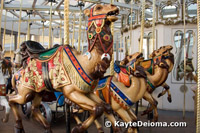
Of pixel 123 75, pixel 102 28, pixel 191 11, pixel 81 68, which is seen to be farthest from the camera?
pixel 191 11

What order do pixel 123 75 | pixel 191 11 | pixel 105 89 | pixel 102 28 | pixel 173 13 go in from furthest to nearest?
1. pixel 173 13
2. pixel 191 11
3. pixel 123 75
4. pixel 105 89
5. pixel 102 28

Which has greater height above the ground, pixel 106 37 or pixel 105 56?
pixel 106 37

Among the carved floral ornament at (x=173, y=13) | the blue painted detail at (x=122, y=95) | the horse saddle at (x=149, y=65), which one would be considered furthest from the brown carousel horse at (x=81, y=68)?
the carved floral ornament at (x=173, y=13)

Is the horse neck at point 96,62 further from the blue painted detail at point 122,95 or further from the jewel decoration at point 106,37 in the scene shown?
the blue painted detail at point 122,95

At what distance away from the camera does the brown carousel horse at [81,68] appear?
6.13ft

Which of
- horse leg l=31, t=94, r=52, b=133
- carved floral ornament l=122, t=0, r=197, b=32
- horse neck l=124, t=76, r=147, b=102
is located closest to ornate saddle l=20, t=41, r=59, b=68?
horse leg l=31, t=94, r=52, b=133

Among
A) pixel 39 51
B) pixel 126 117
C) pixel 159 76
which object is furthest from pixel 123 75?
pixel 39 51

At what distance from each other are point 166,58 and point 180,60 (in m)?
1.88

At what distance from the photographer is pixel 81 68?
1.98 meters

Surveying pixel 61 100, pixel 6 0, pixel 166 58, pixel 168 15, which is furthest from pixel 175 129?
pixel 6 0

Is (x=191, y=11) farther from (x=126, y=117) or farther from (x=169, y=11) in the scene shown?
(x=126, y=117)

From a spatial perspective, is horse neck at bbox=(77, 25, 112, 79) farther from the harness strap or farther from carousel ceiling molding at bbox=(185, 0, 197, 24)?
carousel ceiling molding at bbox=(185, 0, 197, 24)

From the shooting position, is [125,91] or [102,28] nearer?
[102,28]

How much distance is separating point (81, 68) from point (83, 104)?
335 mm
